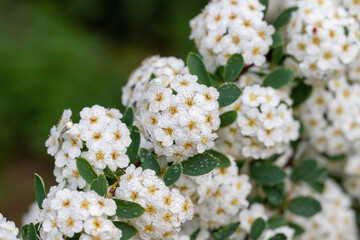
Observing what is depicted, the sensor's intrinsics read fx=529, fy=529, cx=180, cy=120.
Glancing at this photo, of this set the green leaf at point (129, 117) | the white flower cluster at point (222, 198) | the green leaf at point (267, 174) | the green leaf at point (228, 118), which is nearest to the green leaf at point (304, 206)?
the green leaf at point (267, 174)

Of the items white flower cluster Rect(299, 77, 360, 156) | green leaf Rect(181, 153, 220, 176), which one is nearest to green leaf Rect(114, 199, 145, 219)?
green leaf Rect(181, 153, 220, 176)

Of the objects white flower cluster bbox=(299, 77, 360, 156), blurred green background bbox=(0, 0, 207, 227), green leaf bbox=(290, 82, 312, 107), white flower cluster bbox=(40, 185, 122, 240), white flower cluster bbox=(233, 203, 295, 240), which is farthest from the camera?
blurred green background bbox=(0, 0, 207, 227)

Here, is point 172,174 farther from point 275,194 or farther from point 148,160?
point 275,194

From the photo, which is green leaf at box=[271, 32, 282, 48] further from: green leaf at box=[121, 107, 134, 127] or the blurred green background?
the blurred green background

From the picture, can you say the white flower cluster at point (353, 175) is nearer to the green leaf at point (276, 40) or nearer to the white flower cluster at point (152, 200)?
the green leaf at point (276, 40)

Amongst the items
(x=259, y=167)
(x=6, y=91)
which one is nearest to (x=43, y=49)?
(x=6, y=91)
